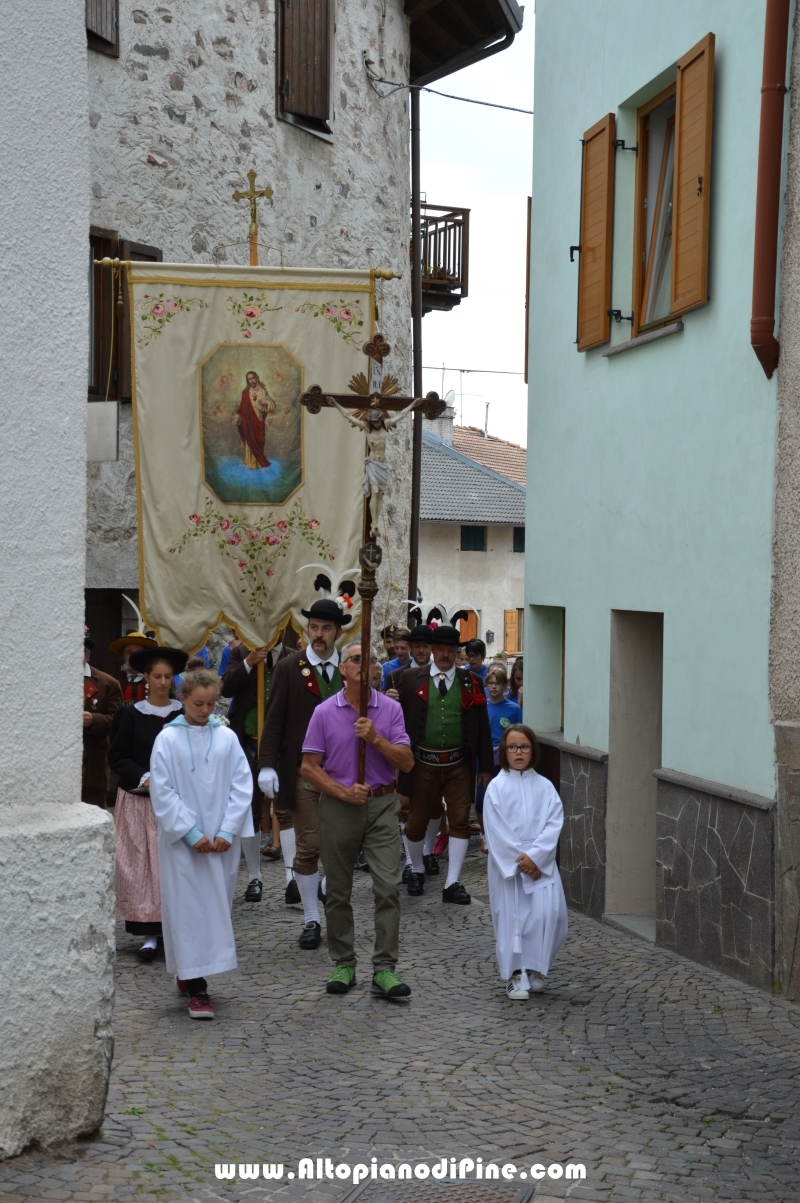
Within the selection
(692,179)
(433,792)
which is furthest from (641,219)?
(433,792)

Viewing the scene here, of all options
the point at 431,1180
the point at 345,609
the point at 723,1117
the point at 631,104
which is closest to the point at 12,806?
the point at 431,1180

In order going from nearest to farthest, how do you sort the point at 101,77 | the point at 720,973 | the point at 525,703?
the point at 720,973 → the point at 525,703 → the point at 101,77

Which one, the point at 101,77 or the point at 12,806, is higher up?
the point at 101,77

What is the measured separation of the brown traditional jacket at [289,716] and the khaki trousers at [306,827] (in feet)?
0.36

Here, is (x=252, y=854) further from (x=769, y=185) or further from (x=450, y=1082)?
(x=769, y=185)

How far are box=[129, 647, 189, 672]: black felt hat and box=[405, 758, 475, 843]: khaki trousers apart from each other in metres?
2.62

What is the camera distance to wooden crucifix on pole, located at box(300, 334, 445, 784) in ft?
24.8

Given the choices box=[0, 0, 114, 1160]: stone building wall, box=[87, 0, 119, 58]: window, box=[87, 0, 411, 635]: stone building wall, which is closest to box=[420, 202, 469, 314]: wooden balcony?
box=[87, 0, 411, 635]: stone building wall

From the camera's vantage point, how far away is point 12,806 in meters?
5.04

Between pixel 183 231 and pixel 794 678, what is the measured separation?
28.5ft

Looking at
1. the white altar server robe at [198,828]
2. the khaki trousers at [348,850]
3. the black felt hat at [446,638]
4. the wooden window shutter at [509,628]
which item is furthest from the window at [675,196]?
the wooden window shutter at [509,628]

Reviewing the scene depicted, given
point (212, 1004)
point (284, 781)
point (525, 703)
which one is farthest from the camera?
point (525, 703)

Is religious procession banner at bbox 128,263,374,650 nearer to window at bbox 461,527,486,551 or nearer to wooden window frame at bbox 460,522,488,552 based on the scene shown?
wooden window frame at bbox 460,522,488,552

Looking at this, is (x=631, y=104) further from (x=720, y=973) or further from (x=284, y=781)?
(x=720, y=973)
